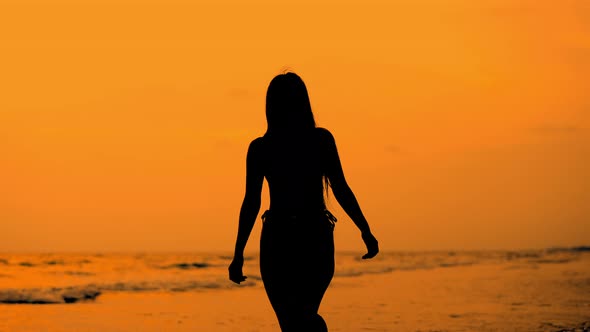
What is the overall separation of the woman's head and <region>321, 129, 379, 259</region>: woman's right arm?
13 cm

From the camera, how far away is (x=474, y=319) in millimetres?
12516

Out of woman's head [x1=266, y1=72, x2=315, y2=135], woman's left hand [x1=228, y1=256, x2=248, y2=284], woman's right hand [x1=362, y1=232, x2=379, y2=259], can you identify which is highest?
woman's head [x1=266, y1=72, x2=315, y2=135]

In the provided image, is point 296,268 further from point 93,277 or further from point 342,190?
point 93,277

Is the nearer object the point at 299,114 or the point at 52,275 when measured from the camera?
the point at 299,114

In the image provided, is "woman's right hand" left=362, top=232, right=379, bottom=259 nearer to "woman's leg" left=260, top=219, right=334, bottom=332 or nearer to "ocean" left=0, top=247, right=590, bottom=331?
"woman's leg" left=260, top=219, right=334, bottom=332

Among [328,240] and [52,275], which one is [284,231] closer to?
[328,240]

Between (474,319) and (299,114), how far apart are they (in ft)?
26.3

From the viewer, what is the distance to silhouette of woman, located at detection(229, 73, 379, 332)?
5.11 m

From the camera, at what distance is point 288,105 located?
5.16m

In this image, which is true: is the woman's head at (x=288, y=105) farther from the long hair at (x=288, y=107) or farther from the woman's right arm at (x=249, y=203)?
the woman's right arm at (x=249, y=203)

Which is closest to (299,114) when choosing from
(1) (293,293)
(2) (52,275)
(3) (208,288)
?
(1) (293,293)

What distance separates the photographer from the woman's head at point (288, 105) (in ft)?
16.9

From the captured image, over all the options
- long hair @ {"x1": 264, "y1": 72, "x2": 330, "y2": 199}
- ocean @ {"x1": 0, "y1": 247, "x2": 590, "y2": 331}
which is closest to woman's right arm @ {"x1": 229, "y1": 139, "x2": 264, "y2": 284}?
long hair @ {"x1": 264, "y1": 72, "x2": 330, "y2": 199}

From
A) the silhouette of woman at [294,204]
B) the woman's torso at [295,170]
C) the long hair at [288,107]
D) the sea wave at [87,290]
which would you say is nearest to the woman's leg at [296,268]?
the silhouette of woman at [294,204]
